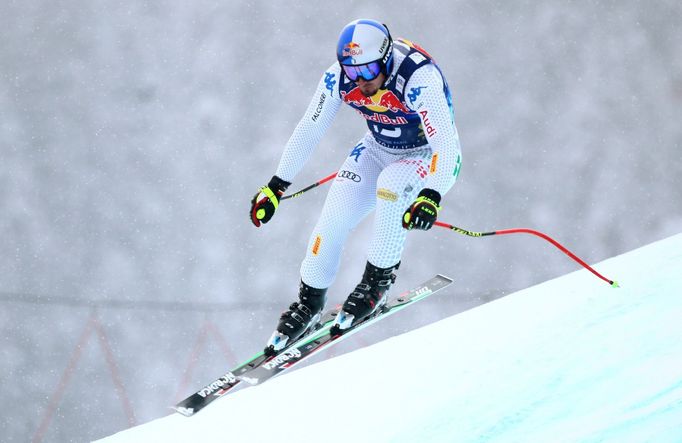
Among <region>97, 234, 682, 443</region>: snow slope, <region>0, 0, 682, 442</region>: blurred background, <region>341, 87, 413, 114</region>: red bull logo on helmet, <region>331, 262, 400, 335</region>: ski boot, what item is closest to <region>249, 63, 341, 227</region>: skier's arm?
<region>341, 87, 413, 114</region>: red bull logo on helmet

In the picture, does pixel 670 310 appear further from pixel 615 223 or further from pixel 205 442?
pixel 615 223

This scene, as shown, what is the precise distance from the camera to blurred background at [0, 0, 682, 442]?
1045cm

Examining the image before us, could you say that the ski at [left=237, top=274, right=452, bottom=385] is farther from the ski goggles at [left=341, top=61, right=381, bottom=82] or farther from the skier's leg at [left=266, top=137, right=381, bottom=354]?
the ski goggles at [left=341, top=61, right=381, bottom=82]

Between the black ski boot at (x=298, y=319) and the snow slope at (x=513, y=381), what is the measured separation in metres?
0.76

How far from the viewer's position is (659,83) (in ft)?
36.0

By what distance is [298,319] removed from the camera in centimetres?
557

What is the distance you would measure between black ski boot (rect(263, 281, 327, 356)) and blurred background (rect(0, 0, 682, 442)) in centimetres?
520

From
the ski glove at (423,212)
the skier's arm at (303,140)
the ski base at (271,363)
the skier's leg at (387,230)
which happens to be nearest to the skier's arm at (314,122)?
the skier's arm at (303,140)

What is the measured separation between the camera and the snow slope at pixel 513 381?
4.66 m

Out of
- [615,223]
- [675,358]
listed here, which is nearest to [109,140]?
[615,223]

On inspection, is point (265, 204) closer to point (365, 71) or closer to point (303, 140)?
point (303, 140)

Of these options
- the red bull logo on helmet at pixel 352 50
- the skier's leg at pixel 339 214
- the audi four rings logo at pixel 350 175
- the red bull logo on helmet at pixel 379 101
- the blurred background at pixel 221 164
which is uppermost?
the blurred background at pixel 221 164

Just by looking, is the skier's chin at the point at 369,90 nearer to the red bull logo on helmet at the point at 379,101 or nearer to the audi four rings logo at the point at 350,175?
the red bull logo on helmet at the point at 379,101

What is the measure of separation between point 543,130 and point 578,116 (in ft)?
1.63
